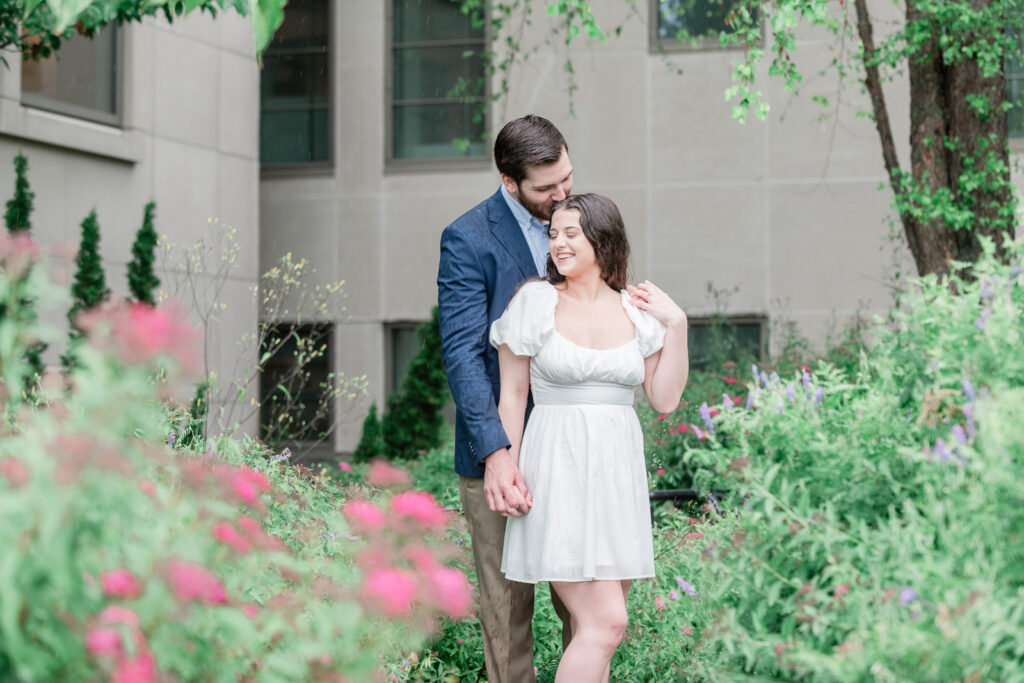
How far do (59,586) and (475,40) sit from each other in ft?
38.8

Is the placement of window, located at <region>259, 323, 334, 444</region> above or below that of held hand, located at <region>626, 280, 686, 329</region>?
below

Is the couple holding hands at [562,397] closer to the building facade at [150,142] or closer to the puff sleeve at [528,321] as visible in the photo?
the puff sleeve at [528,321]

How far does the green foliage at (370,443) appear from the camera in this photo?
10.8 metres

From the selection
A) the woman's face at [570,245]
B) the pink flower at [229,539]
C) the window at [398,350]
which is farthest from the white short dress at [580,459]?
the window at [398,350]

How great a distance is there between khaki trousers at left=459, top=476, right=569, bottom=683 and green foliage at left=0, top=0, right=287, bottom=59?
5.57ft

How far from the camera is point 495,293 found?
3.99 meters

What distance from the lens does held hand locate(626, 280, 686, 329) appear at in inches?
143

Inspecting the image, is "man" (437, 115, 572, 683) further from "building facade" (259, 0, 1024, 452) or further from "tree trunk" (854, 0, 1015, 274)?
"building facade" (259, 0, 1024, 452)

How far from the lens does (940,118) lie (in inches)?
300

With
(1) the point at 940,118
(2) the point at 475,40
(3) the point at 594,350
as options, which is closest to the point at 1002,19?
(1) the point at 940,118

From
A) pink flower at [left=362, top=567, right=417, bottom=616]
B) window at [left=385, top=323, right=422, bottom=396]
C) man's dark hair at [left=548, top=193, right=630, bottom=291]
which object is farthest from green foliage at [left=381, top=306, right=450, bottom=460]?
pink flower at [left=362, top=567, right=417, bottom=616]

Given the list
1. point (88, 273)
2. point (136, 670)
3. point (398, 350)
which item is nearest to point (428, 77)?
point (398, 350)

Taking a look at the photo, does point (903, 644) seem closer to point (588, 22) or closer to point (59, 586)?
point (59, 586)

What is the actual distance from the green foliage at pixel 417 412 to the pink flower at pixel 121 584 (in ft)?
29.4
